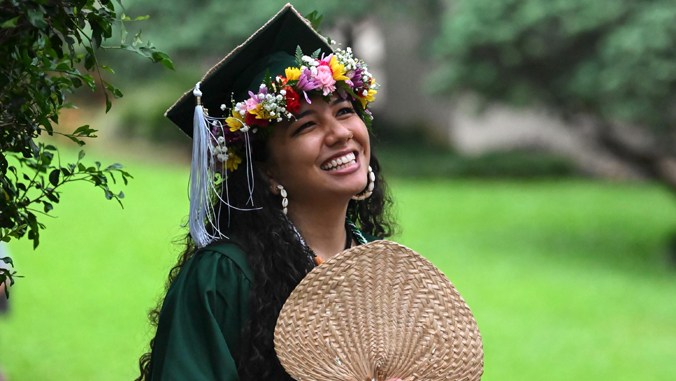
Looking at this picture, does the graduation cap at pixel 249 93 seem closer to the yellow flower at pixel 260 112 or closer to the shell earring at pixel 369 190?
the yellow flower at pixel 260 112

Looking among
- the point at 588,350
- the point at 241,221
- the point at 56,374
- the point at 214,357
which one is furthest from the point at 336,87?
the point at 588,350

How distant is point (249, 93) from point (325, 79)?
23cm

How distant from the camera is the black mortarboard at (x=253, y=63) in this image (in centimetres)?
261

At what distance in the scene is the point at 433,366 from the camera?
2.27m

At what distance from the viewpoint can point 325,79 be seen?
255 cm

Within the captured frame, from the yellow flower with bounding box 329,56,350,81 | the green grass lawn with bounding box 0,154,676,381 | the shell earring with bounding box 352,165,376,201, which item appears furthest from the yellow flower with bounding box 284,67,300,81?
the green grass lawn with bounding box 0,154,676,381

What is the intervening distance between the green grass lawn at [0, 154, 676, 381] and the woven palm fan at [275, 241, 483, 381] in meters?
2.24

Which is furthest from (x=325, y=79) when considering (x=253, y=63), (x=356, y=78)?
(x=253, y=63)

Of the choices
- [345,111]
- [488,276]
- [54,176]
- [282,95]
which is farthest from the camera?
[488,276]

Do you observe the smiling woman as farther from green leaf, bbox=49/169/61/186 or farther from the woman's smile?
green leaf, bbox=49/169/61/186

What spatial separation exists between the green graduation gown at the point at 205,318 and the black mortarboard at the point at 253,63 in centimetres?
45

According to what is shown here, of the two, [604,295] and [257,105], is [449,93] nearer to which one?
[604,295]

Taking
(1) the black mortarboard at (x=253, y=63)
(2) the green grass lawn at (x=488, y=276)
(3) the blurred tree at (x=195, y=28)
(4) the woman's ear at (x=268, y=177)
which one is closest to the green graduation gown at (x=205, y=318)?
(4) the woman's ear at (x=268, y=177)

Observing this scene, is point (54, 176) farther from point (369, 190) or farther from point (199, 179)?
point (369, 190)
